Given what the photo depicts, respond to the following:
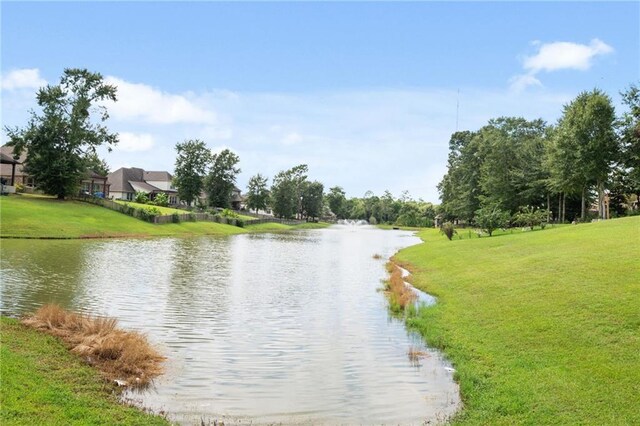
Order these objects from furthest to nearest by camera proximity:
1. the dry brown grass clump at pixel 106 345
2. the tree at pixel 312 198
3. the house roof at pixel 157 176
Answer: the tree at pixel 312 198 → the house roof at pixel 157 176 → the dry brown grass clump at pixel 106 345

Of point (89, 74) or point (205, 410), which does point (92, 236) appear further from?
point (205, 410)

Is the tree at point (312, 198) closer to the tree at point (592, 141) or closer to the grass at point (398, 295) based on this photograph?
the tree at point (592, 141)

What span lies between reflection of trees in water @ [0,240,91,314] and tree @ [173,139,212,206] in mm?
73652

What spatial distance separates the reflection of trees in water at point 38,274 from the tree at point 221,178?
265ft

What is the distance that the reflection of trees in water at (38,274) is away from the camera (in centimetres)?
1948

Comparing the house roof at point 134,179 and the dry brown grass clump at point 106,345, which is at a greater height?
the house roof at point 134,179

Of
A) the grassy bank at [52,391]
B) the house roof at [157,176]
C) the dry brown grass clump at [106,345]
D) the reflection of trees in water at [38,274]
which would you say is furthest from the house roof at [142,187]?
the grassy bank at [52,391]

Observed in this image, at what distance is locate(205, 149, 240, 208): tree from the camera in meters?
123

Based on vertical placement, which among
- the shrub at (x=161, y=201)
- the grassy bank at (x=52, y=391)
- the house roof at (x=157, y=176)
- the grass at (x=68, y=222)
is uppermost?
the house roof at (x=157, y=176)

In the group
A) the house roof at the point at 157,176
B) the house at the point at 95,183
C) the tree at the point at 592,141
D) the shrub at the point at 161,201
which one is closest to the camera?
the tree at the point at 592,141

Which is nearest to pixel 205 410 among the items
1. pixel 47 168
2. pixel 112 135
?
pixel 47 168

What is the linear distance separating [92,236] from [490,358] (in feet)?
162

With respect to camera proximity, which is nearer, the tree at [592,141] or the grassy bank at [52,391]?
the grassy bank at [52,391]

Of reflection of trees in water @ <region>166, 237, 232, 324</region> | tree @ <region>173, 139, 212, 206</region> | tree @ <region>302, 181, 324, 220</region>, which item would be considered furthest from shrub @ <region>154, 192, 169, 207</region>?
tree @ <region>302, 181, 324, 220</region>
